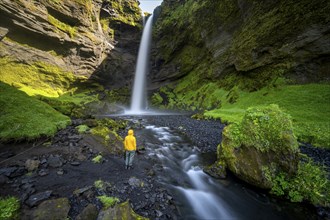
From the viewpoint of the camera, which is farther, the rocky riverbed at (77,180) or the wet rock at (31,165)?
the wet rock at (31,165)

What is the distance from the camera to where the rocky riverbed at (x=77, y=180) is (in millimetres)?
4930

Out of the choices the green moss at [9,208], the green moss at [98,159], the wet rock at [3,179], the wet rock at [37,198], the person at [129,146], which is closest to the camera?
the green moss at [9,208]

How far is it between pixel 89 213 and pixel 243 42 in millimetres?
33160

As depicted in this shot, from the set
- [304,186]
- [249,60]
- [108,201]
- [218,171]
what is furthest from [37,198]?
[249,60]

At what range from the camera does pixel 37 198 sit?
16.7 ft

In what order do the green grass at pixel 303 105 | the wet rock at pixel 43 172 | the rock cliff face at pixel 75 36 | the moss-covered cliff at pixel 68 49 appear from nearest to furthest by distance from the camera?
the wet rock at pixel 43 172 < the green grass at pixel 303 105 < the moss-covered cliff at pixel 68 49 < the rock cliff face at pixel 75 36

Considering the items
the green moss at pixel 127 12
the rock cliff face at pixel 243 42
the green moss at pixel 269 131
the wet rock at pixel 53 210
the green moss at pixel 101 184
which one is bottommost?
the green moss at pixel 101 184

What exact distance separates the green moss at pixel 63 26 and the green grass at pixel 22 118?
2752 cm

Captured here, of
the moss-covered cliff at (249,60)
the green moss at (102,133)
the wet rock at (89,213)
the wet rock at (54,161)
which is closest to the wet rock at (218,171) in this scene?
the wet rock at (89,213)

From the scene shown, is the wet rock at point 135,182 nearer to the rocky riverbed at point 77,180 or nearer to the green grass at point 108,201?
the rocky riverbed at point 77,180

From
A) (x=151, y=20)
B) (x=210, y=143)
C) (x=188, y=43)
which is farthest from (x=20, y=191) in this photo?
(x=151, y=20)

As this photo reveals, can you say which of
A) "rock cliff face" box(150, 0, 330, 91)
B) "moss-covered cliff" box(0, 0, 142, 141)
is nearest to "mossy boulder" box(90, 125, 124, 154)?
"moss-covered cliff" box(0, 0, 142, 141)

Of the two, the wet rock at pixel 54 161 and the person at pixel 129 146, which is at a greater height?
the person at pixel 129 146

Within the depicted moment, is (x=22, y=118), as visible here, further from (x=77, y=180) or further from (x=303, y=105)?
(x=303, y=105)
